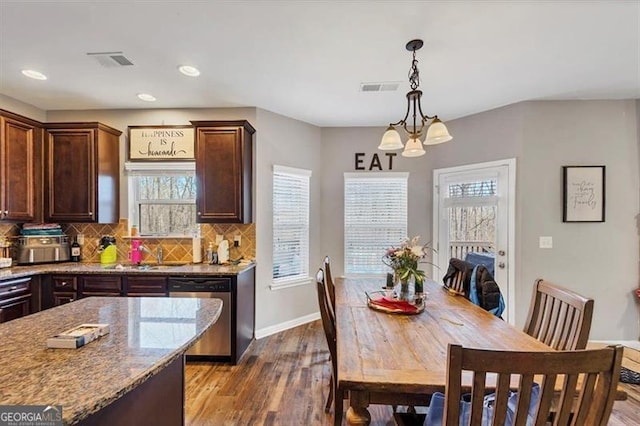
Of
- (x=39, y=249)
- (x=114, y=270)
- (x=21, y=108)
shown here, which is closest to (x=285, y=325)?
(x=114, y=270)

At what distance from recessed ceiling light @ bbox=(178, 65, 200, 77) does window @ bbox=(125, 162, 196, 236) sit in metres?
1.23

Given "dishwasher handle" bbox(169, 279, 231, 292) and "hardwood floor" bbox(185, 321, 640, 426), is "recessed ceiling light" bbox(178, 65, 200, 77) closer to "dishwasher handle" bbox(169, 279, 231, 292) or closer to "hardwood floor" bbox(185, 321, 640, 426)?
"dishwasher handle" bbox(169, 279, 231, 292)

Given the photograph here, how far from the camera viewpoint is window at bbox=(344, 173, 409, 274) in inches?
177

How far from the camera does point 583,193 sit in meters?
3.50

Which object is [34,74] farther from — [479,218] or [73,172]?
[479,218]

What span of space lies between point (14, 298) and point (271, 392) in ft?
8.36

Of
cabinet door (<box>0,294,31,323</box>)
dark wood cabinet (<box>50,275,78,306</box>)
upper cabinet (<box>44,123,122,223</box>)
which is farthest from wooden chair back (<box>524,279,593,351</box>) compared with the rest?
cabinet door (<box>0,294,31,323</box>)

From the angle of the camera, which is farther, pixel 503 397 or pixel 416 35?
pixel 416 35

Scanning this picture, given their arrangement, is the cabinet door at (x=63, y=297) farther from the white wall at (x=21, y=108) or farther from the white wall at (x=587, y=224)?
the white wall at (x=587, y=224)

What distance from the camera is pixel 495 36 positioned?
2283 millimetres

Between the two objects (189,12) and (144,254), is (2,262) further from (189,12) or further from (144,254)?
(189,12)

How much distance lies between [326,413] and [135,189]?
3.27m

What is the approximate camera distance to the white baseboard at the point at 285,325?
3784 millimetres

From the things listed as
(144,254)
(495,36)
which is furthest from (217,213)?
(495,36)
